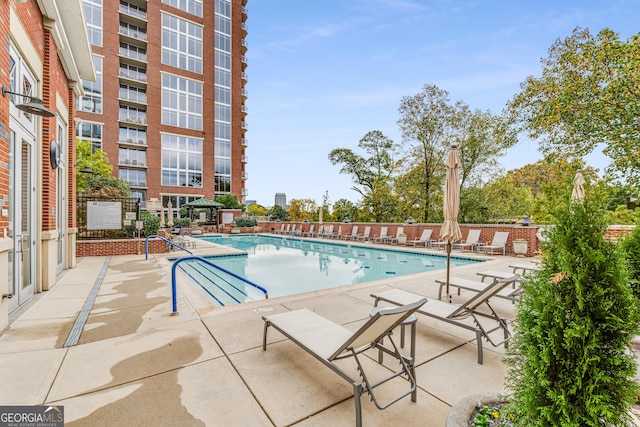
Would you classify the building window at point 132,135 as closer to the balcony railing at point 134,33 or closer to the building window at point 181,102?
the building window at point 181,102

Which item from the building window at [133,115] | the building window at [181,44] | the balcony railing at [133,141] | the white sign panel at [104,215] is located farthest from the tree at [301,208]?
the white sign panel at [104,215]

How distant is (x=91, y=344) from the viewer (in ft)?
11.3

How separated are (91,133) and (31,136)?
29278 mm

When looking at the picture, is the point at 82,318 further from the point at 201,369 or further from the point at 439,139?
the point at 439,139

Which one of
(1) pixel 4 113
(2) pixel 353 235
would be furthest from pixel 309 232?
(1) pixel 4 113

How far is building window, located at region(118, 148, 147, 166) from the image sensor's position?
29.8 meters

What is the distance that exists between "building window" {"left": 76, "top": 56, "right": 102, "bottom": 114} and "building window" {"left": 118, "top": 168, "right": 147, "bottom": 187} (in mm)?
6124

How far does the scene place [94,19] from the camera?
28328 mm

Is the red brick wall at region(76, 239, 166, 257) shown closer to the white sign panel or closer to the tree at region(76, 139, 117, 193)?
the white sign panel

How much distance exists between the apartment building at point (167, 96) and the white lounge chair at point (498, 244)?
2969 cm

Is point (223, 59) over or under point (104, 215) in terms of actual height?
over

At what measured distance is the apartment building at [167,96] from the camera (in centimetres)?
2892

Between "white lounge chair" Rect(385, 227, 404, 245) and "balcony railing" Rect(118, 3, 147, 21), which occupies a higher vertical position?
"balcony railing" Rect(118, 3, 147, 21)

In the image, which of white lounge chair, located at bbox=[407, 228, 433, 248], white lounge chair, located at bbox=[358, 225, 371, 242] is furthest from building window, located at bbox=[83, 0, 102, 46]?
white lounge chair, located at bbox=[407, 228, 433, 248]
